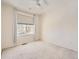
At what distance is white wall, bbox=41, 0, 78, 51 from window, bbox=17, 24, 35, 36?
842 mm

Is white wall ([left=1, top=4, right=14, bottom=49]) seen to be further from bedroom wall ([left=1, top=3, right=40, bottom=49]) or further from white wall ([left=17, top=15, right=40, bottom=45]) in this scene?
white wall ([left=17, top=15, right=40, bottom=45])

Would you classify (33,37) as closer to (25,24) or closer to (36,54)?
(25,24)

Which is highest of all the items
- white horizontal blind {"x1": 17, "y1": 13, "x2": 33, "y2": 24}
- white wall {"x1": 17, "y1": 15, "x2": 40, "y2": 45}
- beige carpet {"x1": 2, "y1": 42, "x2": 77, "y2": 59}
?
white horizontal blind {"x1": 17, "y1": 13, "x2": 33, "y2": 24}

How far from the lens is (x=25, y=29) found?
15.1 ft

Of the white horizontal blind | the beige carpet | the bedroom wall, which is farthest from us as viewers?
the white horizontal blind

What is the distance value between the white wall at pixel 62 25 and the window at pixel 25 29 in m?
0.84

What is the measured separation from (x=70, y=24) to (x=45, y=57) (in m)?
1.98

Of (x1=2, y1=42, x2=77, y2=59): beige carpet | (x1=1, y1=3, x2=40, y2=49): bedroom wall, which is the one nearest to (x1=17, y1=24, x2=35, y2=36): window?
(x1=1, y1=3, x2=40, y2=49): bedroom wall

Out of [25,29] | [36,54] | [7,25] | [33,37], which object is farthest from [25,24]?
[36,54]

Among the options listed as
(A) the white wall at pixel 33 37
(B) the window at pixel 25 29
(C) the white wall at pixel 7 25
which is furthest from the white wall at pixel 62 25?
(C) the white wall at pixel 7 25

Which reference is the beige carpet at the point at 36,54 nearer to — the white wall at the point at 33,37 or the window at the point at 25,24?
the white wall at the point at 33,37

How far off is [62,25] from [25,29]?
2.17 meters

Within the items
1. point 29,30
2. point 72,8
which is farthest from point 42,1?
point 29,30

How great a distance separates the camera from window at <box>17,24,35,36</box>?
4.17m
